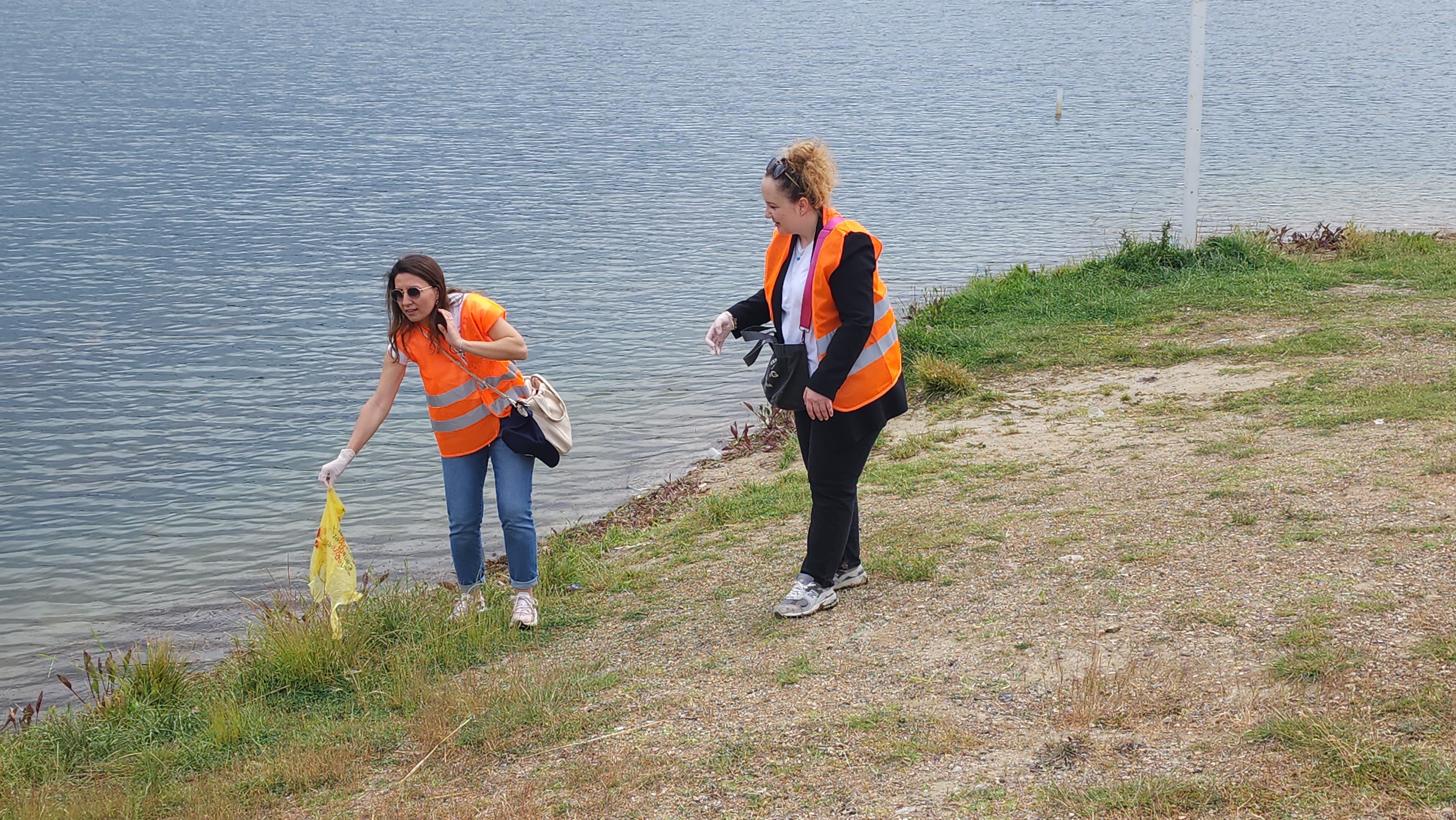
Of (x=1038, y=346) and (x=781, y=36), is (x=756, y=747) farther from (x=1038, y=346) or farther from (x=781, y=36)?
(x=781, y=36)

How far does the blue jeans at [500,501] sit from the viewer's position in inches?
229

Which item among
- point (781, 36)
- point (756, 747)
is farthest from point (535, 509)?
point (781, 36)

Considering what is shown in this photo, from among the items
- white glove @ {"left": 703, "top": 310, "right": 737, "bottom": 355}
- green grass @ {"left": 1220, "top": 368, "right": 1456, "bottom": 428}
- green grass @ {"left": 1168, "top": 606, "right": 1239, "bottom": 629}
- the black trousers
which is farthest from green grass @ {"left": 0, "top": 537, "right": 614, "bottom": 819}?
green grass @ {"left": 1220, "top": 368, "right": 1456, "bottom": 428}

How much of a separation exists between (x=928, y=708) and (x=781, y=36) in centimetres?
5065

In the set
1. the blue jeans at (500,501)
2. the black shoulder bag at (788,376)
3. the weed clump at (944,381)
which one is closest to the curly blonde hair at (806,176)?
the black shoulder bag at (788,376)

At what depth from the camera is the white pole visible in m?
12.7

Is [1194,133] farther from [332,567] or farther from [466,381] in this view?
[332,567]

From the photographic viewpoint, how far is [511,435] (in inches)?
225

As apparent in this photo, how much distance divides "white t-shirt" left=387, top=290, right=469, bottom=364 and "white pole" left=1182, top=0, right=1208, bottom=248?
358 inches

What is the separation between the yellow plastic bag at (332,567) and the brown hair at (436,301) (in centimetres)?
83

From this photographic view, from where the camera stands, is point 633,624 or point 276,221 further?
point 276,221

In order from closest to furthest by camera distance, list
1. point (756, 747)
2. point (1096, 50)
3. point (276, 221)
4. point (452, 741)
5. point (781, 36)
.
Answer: point (756, 747) < point (452, 741) < point (276, 221) < point (1096, 50) < point (781, 36)

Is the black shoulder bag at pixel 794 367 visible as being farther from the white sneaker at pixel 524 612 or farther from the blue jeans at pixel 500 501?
the white sneaker at pixel 524 612

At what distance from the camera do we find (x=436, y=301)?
5621 mm
